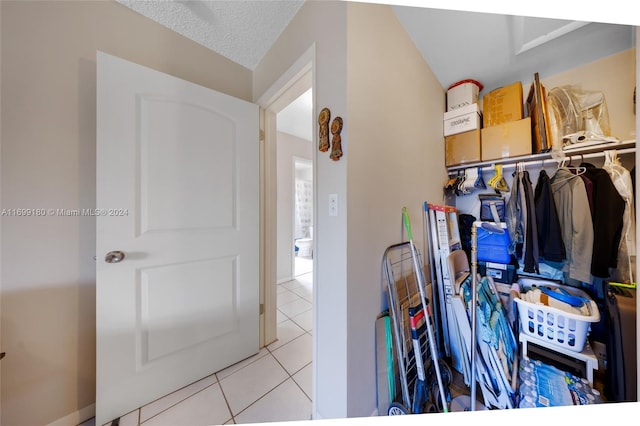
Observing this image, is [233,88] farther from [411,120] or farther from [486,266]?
[486,266]

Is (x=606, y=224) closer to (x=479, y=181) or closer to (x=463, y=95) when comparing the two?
(x=479, y=181)

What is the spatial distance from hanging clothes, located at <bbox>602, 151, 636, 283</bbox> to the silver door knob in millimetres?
2765

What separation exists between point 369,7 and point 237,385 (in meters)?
2.29

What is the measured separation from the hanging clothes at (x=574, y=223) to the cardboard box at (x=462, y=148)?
1.71ft

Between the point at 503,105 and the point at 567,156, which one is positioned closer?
the point at 567,156

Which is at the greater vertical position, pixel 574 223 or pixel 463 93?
pixel 463 93

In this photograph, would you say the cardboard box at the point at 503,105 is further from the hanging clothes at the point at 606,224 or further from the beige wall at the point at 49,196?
the beige wall at the point at 49,196

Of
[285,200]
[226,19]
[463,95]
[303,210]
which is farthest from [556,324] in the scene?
[303,210]

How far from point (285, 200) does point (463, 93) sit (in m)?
2.61

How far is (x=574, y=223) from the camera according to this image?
4.23ft

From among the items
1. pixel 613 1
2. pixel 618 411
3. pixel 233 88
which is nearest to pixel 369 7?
pixel 613 1

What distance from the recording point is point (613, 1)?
0.67 metres

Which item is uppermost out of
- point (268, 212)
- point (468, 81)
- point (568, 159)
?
point (468, 81)

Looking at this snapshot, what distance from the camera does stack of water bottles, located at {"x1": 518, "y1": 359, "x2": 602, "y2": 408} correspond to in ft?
3.34
